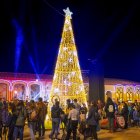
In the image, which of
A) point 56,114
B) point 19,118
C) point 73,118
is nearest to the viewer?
point 19,118

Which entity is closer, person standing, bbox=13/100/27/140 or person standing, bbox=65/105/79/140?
person standing, bbox=13/100/27/140

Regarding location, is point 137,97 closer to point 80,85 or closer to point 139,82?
point 139,82

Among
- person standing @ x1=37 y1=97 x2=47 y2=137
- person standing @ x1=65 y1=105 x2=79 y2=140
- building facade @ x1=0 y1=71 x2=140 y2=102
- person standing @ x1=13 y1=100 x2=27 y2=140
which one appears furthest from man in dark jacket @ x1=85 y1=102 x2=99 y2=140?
building facade @ x1=0 y1=71 x2=140 y2=102

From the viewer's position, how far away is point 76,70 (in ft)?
61.6

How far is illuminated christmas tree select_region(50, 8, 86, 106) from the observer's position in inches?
731

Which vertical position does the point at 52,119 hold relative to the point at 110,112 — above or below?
below

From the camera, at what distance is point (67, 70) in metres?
18.8

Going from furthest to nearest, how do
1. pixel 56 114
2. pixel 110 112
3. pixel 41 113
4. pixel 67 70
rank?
1. pixel 67 70
2. pixel 110 112
3. pixel 41 113
4. pixel 56 114

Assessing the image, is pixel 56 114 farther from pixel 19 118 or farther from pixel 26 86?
pixel 26 86

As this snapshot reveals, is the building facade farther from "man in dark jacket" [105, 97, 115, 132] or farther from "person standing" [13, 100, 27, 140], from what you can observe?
"person standing" [13, 100, 27, 140]

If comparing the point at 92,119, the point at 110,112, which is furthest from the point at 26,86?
the point at 92,119

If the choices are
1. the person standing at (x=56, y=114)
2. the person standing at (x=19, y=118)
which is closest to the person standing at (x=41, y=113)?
the person standing at (x=56, y=114)

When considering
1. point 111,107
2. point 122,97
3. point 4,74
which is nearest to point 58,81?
point 111,107

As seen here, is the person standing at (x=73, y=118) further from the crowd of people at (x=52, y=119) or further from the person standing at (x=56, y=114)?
the person standing at (x=56, y=114)
